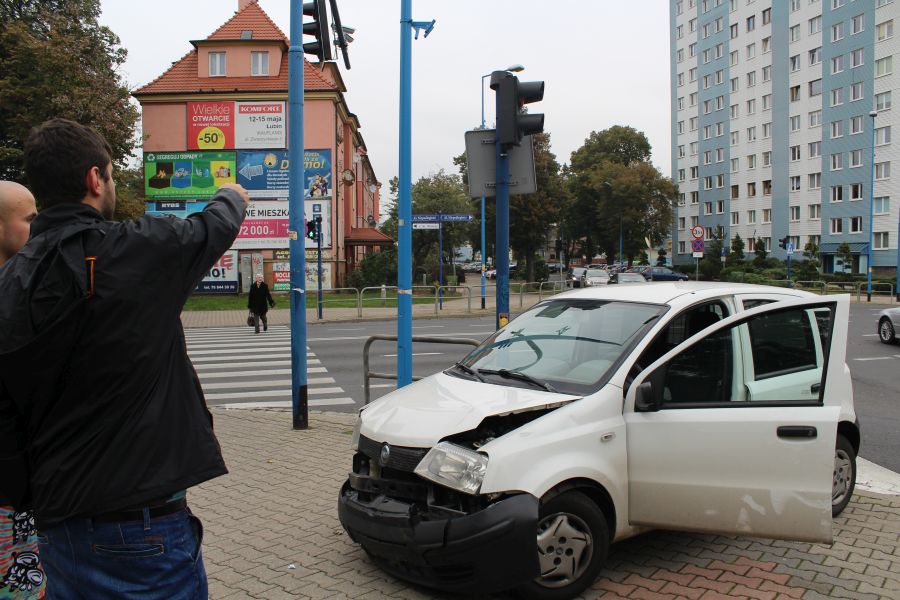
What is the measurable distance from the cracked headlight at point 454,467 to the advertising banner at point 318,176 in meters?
34.2

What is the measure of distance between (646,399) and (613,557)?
1.13 meters

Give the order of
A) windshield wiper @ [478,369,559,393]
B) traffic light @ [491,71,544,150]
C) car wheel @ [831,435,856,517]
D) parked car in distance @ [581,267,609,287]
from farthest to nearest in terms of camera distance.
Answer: parked car in distance @ [581,267,609,287] → traffic light @ [491,71,544,150] → car wheel @ [831,435,856,517] → windshield wiper @ [478,369,559,393]

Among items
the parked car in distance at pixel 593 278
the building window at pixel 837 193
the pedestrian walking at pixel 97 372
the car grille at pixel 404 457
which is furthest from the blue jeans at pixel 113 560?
the building window at pixel 837 193

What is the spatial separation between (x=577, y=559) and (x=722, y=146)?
72741 millimetres

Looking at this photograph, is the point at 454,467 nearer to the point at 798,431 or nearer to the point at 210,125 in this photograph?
the point at 798,431

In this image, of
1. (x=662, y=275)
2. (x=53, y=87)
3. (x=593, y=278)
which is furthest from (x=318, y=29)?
(x=662, y=275)

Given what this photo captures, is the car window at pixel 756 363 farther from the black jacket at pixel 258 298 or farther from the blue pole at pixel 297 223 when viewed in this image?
the black jacket at pixel 258 298

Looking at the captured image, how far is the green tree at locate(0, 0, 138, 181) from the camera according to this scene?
2872cm

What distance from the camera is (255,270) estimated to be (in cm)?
3481

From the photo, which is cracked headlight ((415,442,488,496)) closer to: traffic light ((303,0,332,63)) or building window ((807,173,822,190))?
traffic light ((303,0,332,63))

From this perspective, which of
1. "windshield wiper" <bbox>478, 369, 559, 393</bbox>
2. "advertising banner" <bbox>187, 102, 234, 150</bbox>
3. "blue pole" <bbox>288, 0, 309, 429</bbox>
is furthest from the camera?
"advertising banner" <bbox>187, 102, 234, 150</bbox>

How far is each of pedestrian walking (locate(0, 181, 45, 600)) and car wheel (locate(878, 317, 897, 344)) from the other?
18.3 m

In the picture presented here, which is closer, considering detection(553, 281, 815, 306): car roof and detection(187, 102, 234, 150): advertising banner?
detection(553, 281, 815, 306): car roof

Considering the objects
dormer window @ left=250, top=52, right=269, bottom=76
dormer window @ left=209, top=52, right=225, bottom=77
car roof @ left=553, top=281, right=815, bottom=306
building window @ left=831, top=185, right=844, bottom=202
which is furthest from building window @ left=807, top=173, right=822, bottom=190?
car roof @ left=553, top=281, right=815, bottom=306
